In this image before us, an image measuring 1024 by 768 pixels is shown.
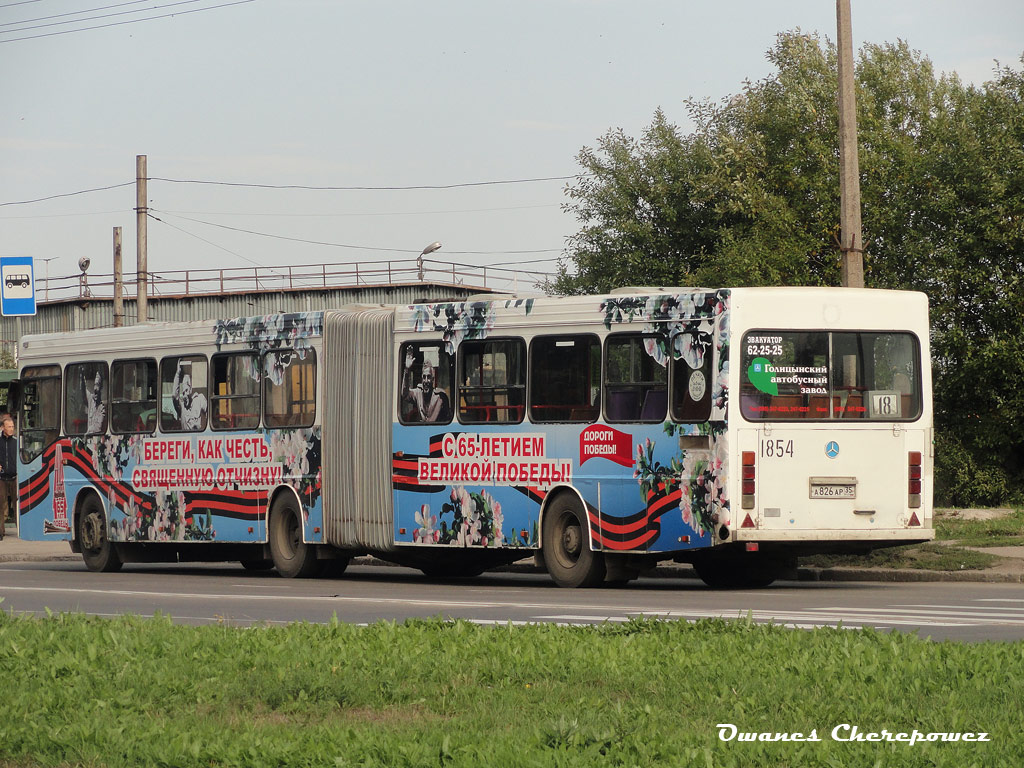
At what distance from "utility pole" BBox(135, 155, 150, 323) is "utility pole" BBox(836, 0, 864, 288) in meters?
21.7

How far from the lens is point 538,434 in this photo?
18.2 meters

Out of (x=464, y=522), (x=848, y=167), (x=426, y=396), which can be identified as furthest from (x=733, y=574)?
(x=848, y=167)

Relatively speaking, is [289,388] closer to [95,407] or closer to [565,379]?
[95,407]

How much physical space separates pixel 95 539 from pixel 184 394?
2.83m

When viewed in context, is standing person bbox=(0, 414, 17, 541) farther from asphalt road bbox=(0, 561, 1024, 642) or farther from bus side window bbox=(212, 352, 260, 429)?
bus side window bbox=(212, 352, 260, 429)

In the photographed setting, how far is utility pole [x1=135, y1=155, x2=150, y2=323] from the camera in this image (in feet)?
126

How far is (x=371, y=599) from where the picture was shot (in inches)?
646

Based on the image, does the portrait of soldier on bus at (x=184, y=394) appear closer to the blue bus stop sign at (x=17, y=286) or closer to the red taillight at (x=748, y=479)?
the blue bus stop sign at (x=17, y=286)

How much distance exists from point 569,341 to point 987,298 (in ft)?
48.3

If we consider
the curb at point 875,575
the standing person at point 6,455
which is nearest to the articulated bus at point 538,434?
the curb at point 875,575

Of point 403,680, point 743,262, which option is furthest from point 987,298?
point 403,680

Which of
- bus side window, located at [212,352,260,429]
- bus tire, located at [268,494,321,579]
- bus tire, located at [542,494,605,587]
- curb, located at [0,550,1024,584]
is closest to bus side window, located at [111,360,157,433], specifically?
bus side window, located at [212,352,260,429]

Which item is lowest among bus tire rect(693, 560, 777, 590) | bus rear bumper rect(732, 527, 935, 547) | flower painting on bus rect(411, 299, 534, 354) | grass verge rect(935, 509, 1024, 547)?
bus tire rect(693, 560, 777, 590)

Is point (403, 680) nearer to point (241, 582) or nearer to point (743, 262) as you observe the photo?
point (241, 582)
